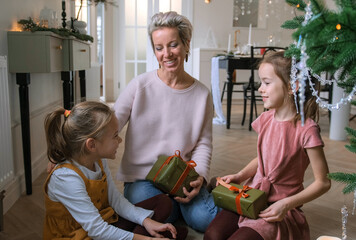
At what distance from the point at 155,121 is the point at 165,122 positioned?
49 millimetres

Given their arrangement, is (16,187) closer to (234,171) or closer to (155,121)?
(155,121)

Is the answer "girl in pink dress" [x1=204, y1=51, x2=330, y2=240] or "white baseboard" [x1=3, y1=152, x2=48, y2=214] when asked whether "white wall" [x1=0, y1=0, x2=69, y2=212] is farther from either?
"girl in pink dress" [x1=204, y1=51, x2=330, y2=240]

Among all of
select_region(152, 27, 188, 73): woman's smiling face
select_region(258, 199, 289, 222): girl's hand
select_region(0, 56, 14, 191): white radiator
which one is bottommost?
select_region(258, 199, 289, 222): girl's hand

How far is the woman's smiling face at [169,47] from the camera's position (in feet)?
5.63

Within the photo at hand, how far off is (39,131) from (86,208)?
157cm

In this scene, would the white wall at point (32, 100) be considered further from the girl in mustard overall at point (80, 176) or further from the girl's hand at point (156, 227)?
the girl's hand at point (156, 227)

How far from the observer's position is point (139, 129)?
1808 millimetres

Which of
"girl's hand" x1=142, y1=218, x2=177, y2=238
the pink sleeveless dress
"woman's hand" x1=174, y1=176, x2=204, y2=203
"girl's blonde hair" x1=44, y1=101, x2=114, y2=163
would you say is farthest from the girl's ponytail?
the pink sleeveless dress

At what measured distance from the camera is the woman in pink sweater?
1.76m

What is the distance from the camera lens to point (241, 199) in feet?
4.64

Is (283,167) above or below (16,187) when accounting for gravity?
above

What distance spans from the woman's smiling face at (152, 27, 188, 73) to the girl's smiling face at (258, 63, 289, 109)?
44 centimetres

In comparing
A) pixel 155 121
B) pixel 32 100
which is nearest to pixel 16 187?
pixel 32 100

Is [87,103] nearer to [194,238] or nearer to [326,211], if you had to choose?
[194,238]
